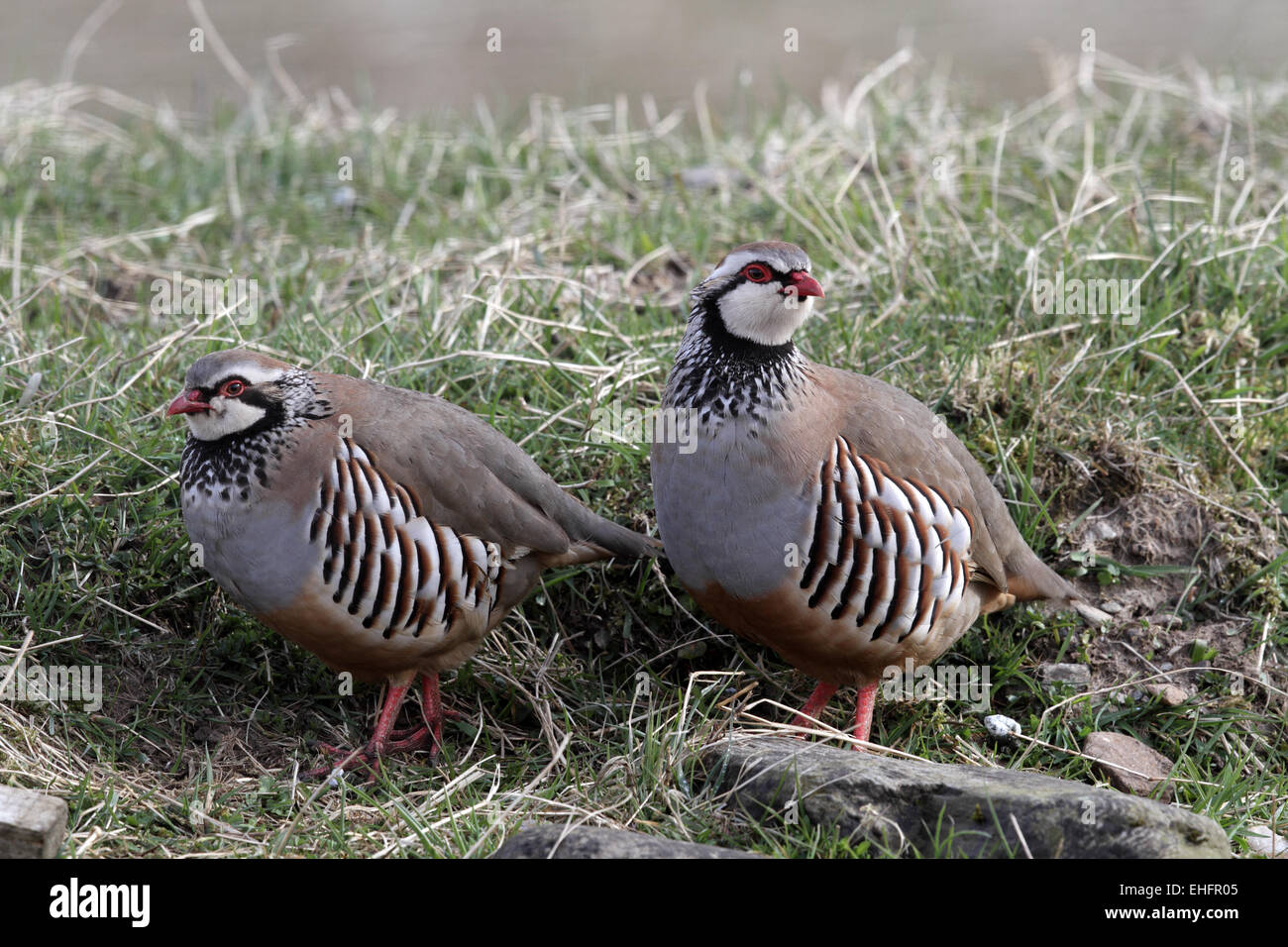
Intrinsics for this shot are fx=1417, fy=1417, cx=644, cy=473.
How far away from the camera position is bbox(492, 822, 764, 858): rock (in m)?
2.88

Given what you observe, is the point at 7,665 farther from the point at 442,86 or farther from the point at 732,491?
the point at 442,86

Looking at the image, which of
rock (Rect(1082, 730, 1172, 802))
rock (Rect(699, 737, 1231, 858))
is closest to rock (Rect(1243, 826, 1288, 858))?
rock (Rect(1082, 730, 1172, 802))

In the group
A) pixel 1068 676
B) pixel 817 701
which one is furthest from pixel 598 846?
pixel 1068 676

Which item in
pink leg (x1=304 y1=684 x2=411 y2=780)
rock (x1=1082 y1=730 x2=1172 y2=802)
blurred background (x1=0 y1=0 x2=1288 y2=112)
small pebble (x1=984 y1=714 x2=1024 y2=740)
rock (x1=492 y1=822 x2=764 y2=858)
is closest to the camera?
rock (x1=492 y1=822 x2=764 y2=858)

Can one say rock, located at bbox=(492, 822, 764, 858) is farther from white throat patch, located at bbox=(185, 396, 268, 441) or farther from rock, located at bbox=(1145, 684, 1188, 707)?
rock, located at bbox=(1145, 684, 1188, 707)

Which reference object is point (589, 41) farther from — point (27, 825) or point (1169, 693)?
point (27, 825)

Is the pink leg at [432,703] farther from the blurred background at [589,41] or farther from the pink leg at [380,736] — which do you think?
the blurred background at [589,41]

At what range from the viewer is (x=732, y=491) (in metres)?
3.69

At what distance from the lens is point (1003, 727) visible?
4102 millimetres

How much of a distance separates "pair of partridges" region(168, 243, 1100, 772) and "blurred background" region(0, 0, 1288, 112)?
6.26 meters

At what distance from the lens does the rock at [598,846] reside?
2.88 metres

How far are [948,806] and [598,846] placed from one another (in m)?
0.82

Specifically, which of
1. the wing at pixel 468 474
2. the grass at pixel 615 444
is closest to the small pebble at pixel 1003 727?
the grass at pixel 615 444

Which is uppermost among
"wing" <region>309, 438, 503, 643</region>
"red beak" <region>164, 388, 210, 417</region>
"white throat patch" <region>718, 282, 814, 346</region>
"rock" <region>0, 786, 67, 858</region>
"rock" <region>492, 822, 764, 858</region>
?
"white throat patch" <region>718, 282, 814, 346</region>
